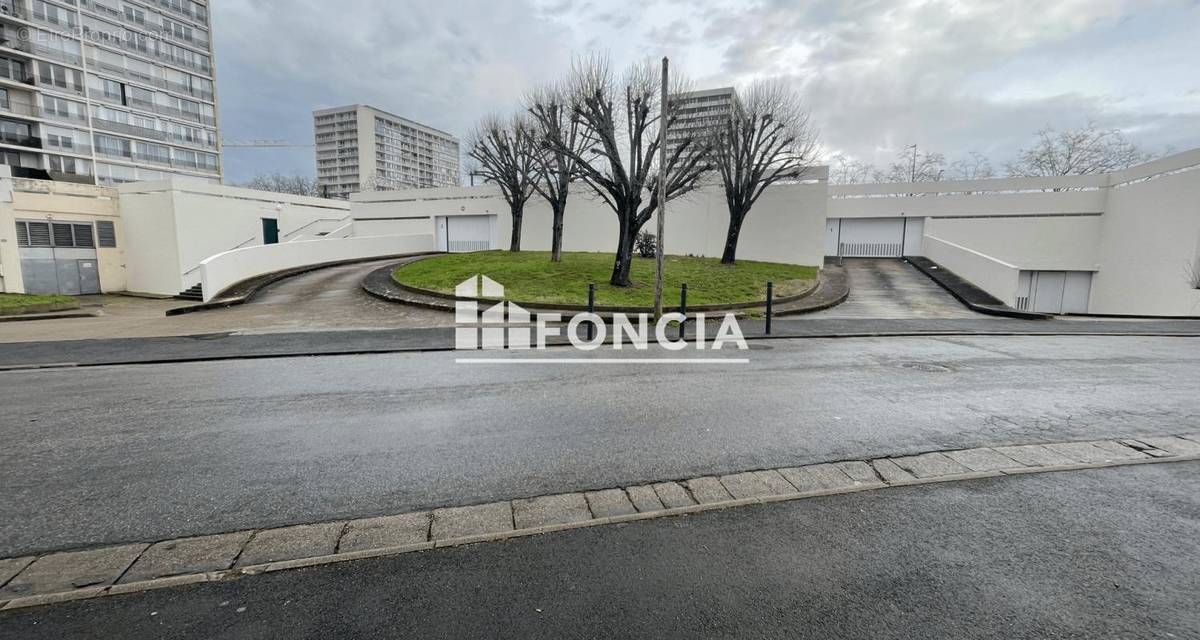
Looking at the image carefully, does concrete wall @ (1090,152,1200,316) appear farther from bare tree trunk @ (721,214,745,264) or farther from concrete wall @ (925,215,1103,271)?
bare tree trunk @ (721,214,745,264)

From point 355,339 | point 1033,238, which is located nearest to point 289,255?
point 355,339

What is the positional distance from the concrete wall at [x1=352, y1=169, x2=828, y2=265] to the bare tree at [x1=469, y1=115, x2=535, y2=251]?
276 centimetres

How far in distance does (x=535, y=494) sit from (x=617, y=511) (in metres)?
0.63

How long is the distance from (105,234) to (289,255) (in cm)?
857

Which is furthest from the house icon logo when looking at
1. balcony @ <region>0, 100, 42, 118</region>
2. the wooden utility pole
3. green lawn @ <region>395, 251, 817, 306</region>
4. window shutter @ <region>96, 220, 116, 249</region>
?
balcony @ <region>0, 100, 42, 118</region>

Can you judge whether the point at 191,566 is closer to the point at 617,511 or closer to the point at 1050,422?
the point at 617,511

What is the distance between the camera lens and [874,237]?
2967 centimetres

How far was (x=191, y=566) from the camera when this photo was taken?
2.84 metres

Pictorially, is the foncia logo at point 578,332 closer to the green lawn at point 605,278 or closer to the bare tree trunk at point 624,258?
the green lawn at point 605,278

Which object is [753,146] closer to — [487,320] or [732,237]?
[732,237]

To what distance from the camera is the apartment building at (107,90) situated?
1599 inches

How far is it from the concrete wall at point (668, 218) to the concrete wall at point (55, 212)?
13.4 m

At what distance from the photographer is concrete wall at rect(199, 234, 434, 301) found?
57.5 ft

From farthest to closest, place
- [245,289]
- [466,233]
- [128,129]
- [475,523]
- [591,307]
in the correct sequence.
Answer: [128,129], [466,233], [245,289], [591,307], [475,523]
